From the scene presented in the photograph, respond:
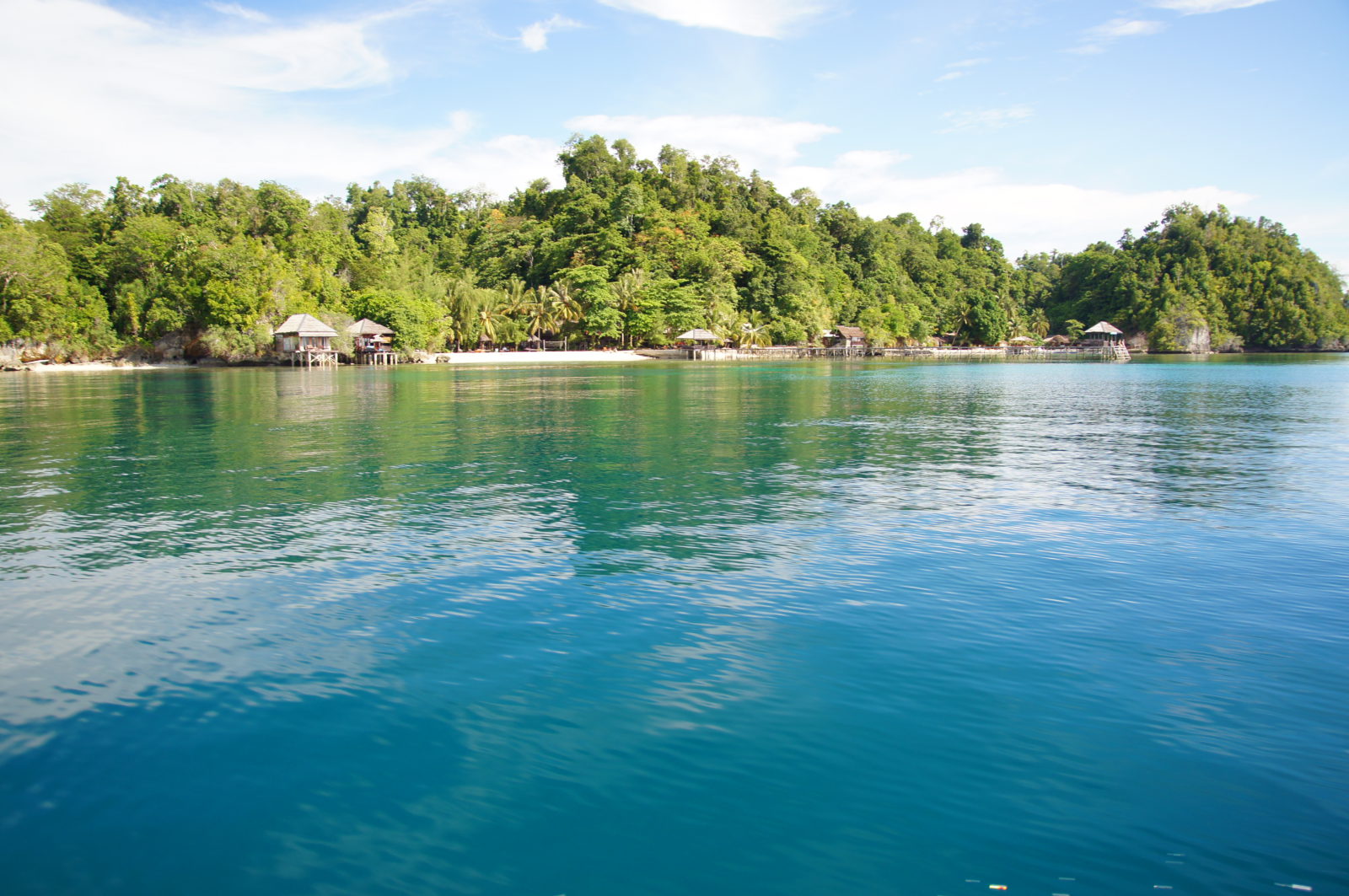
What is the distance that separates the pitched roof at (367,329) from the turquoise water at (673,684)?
5240 cm

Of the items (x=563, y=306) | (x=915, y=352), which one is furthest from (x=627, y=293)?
(x=915, y=352)

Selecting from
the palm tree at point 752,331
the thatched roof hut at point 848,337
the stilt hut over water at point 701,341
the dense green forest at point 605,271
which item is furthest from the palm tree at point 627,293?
the thatched roof hut at point 848,337

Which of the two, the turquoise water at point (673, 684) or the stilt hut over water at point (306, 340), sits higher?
the stilt hut over water at point (306, 340)

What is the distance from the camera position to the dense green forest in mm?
61375

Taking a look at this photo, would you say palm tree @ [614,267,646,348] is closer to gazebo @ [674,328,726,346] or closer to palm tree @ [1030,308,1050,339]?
gazebo @ [674,328,726,346]

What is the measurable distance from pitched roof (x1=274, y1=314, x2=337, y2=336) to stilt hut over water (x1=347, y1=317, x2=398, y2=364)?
14.1 ft

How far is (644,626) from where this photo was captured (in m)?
7.57

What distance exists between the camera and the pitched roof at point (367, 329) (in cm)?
6431

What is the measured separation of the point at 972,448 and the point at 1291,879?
15555 millimetres

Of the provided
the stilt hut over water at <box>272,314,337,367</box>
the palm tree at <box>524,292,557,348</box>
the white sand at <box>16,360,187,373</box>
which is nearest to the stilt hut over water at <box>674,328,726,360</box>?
the palm tree at <box>524,292,557,348</box>

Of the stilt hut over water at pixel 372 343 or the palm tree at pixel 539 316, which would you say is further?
the palm tree at pixel 539 316

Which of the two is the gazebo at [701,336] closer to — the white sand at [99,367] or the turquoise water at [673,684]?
the white sand at [99,367]

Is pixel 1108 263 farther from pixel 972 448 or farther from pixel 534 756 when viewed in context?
pixel 534 756

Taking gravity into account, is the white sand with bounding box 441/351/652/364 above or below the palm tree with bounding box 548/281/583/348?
below
